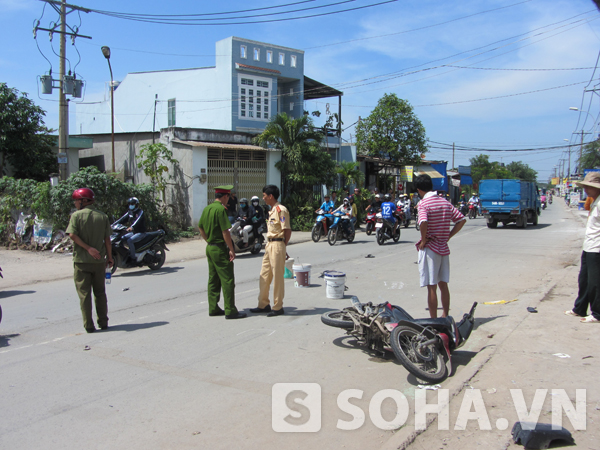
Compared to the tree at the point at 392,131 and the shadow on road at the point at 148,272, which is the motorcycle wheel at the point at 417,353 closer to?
the shadow on road at the point at 148,272

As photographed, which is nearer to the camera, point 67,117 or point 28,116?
point 67,117

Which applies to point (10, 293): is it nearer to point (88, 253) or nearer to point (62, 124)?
point (88, 253)

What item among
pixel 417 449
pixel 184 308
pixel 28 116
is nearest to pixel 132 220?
pixel 184 308

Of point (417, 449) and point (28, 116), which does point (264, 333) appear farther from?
point (28, 116)

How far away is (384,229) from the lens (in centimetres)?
1605

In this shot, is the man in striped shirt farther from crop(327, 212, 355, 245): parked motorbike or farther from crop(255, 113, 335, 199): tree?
crop(255, 113, 335, 199): tree

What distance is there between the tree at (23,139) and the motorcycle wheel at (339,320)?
59.7ft

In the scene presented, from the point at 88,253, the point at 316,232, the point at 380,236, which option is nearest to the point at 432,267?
the point at 88,253

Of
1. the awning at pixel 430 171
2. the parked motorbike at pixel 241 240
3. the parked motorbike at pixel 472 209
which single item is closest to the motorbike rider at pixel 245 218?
the parked motorbike at pixel 241 240

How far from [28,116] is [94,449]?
1980cm

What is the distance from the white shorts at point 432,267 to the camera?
19.6ft

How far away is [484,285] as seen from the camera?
30.2 feet

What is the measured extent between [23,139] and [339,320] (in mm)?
18867

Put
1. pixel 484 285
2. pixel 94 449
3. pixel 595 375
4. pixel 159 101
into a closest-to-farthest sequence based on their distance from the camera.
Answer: pixel 94 449 → pixel 595 375 → pixel 484 285 → pixel 159 101
